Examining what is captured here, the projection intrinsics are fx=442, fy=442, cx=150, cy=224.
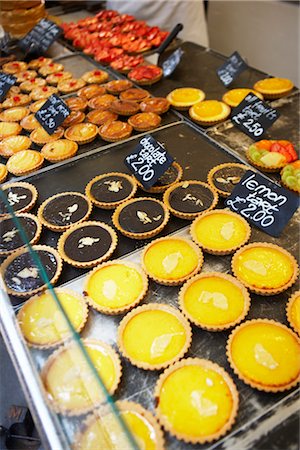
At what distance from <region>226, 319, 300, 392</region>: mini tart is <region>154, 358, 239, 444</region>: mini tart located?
Answer: 0.31 feet

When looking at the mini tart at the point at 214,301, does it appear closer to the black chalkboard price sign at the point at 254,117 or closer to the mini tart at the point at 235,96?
the black chalkboard price sign at the point at 254,117

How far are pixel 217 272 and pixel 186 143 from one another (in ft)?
4.25

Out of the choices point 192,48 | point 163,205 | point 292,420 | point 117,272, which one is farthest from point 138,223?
point 192,48

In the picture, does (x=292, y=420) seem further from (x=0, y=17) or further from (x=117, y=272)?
(x=0, y=17)

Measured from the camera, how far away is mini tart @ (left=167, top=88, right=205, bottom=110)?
3623 mm

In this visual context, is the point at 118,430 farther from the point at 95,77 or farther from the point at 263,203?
the point at 95,77

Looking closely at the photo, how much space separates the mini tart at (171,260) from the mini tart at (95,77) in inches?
87.8

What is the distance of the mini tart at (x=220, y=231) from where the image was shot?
7.73 ft

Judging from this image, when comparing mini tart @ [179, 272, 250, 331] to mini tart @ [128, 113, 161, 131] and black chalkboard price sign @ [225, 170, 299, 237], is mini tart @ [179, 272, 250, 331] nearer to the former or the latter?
black chalkboard price sign @ [225, 170, 299, 237]

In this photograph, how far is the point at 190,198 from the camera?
2.68 m

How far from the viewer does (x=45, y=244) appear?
2480mm

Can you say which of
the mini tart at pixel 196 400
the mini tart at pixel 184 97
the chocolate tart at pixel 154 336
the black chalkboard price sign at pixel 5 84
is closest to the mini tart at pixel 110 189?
the chocolate tart at pixel 154 336

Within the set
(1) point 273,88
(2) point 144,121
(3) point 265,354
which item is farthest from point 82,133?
(3) point 265,354

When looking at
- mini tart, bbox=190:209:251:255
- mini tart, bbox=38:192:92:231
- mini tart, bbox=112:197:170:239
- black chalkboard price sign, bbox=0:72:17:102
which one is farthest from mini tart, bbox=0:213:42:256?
black chalkboard price sign, bbox=0:72:17:102
